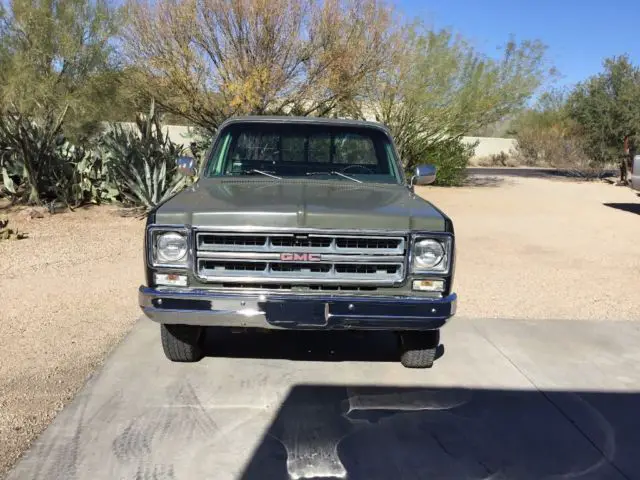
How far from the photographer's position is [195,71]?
55.4 ft

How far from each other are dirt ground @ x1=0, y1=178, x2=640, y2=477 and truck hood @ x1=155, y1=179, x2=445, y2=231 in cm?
A: 150

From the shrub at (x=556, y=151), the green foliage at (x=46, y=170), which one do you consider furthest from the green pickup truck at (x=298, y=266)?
the shrub at (x=556, y=151)

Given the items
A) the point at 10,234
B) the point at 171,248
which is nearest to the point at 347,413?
the point at 171,248

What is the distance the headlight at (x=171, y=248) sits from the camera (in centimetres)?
391

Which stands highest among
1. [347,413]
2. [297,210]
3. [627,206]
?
[297,210]

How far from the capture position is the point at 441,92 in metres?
20.2

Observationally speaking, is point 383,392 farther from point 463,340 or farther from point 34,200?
point 34,200

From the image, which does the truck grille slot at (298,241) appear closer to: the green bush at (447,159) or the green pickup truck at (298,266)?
the green pickup truck at (298,266)

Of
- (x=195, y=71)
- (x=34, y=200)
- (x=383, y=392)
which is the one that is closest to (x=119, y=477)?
(x=383, y=392)

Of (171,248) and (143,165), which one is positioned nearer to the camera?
(171,248)

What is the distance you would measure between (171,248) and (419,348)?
75.3 inches

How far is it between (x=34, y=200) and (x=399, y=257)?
36.0 feet

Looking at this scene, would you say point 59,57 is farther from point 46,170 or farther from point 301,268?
point 301,268

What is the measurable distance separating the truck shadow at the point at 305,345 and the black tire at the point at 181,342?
1.04 feet
